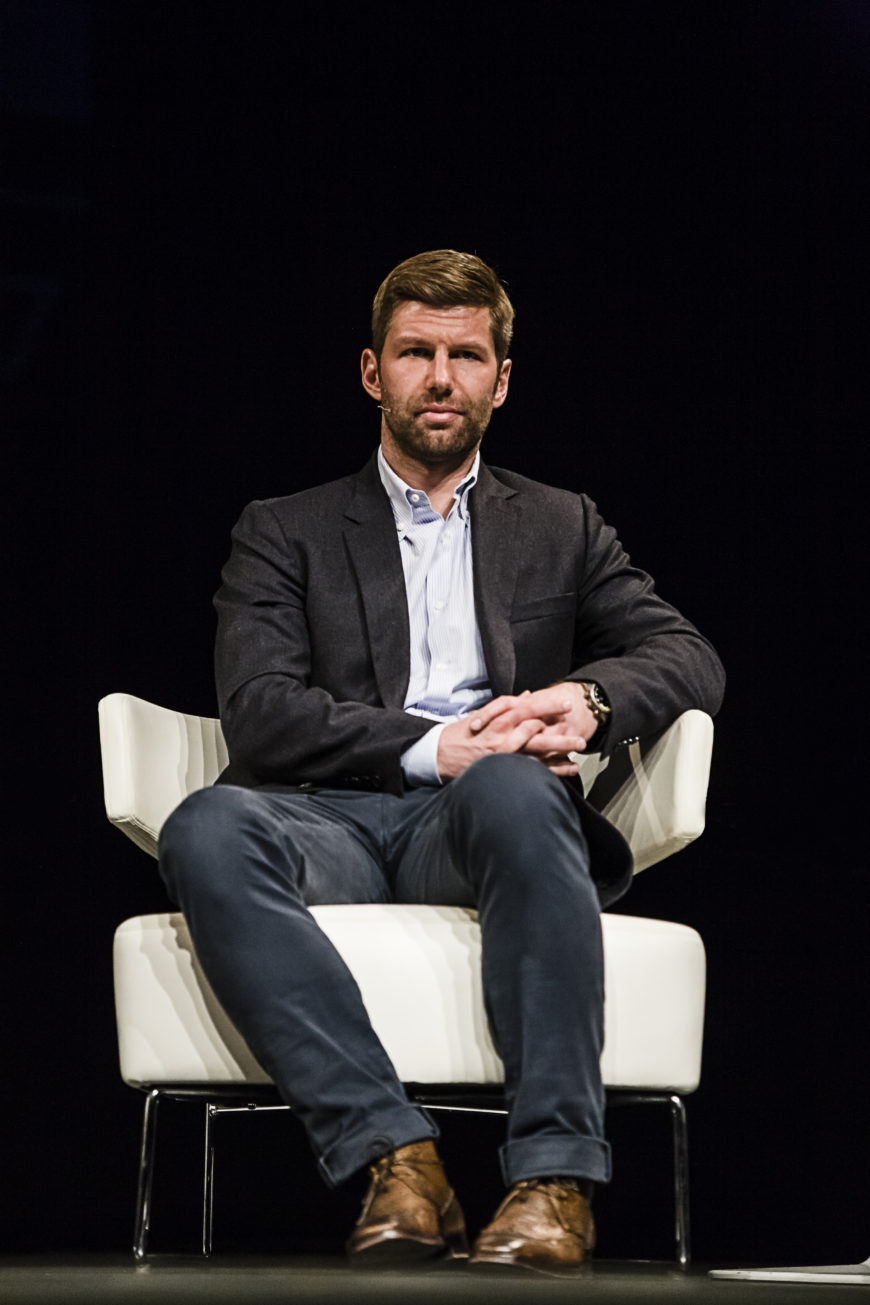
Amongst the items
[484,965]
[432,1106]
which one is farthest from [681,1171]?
[484,965]

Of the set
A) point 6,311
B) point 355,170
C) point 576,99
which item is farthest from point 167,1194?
point 576,99

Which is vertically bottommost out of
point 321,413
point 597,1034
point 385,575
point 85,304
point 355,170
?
point 597,1034

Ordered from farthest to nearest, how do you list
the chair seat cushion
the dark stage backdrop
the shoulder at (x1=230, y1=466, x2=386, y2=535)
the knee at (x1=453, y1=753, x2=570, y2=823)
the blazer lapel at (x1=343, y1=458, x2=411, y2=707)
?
the dark stage backdrop, the shoulder at (x1=230, y1=466, x2=386, y2=535), the blazer lapel at (x1=343, y1=458, x2=411, y2=707), the chair seat cushion, the knee at (x1=453, y1=753, x2=570, y2=823)

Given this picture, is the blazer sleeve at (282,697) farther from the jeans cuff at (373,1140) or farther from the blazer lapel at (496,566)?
the jeans cuff at (373,1140)

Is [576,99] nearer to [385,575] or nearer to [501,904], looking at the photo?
[385,575]

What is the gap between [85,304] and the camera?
2.88m

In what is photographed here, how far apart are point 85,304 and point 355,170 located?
1.83ft

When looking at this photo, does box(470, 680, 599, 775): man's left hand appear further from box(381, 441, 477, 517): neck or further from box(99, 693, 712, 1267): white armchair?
box(381, 441, 477, 517): neck

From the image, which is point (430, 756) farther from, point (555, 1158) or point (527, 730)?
point (555, 1158)

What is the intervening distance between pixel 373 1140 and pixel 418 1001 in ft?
0.87

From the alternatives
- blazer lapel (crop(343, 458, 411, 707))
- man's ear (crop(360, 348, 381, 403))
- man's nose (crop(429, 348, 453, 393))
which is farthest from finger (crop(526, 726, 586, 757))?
man's ear (crop(360, 348, 381, 403))

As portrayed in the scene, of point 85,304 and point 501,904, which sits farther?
point 85,304

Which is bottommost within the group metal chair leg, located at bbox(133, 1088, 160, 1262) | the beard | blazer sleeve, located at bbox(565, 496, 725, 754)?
metal chair leg, located at bbox(133, 1088, 160, 1262)

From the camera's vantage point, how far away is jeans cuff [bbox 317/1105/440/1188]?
62.6 inches
